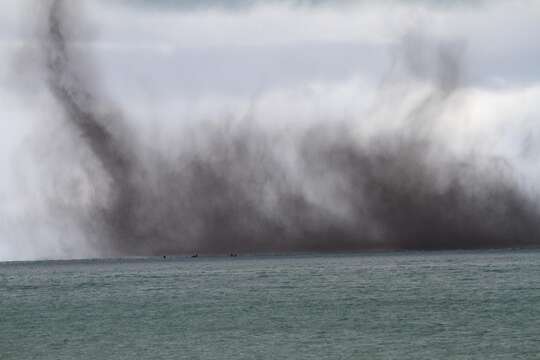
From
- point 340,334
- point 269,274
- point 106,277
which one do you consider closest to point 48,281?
point 106,277

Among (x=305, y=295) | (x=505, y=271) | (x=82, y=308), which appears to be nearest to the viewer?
(x=82, y=308)

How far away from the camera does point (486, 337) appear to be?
77.9m

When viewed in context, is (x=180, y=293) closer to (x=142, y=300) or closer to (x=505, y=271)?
(x=142, y=300)

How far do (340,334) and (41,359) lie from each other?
78.0ft

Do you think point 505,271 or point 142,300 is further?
point 505,271

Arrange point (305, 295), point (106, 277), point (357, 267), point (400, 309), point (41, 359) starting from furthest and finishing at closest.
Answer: point (357, 267) < point (106, 277) < point (305, 295) < point (400, 309) < point (41, 359)

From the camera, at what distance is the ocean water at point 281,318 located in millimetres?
74375

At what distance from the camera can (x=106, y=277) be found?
6900 inches

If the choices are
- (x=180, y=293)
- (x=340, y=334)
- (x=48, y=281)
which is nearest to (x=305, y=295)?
(x=180, y=293)

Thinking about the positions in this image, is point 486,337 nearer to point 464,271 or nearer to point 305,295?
point 305,295

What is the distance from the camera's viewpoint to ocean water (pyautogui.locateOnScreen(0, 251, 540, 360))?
7438 cm

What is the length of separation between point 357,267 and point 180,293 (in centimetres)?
6802

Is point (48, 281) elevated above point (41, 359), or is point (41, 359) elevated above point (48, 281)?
point (48, 281)

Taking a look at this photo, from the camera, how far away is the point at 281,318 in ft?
312
